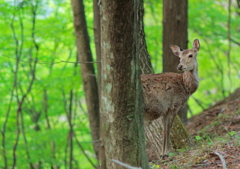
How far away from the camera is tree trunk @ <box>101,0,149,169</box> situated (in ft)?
11.5

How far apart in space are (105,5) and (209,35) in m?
10.4

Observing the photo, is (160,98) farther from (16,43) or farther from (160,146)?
(16,43)

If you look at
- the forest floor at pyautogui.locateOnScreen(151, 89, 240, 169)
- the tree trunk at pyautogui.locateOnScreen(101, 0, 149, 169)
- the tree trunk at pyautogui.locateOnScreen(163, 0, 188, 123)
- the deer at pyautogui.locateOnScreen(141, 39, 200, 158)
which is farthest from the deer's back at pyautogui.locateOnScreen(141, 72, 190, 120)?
the tree trunk at pyautogui.locateOnScreen(163, 0, 188, 123)

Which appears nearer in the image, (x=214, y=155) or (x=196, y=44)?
(x=214, y=155)

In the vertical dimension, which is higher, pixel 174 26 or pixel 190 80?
pixel 174 26

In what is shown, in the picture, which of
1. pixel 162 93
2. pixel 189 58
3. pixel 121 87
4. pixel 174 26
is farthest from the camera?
pixel 174 26

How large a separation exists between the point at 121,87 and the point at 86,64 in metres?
6.13

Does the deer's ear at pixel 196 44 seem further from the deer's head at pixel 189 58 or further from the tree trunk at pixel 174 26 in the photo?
the tree trunk at pixel 174 26

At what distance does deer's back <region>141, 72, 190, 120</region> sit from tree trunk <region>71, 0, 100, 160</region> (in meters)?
3.60

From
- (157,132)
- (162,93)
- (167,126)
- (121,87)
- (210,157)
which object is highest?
(121,87)

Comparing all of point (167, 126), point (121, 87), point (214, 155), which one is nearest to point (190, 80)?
point (167, 126)

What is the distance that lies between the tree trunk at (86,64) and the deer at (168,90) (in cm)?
359

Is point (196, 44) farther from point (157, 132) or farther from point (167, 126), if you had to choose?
point (157, 132)

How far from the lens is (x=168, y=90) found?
19.6ft
